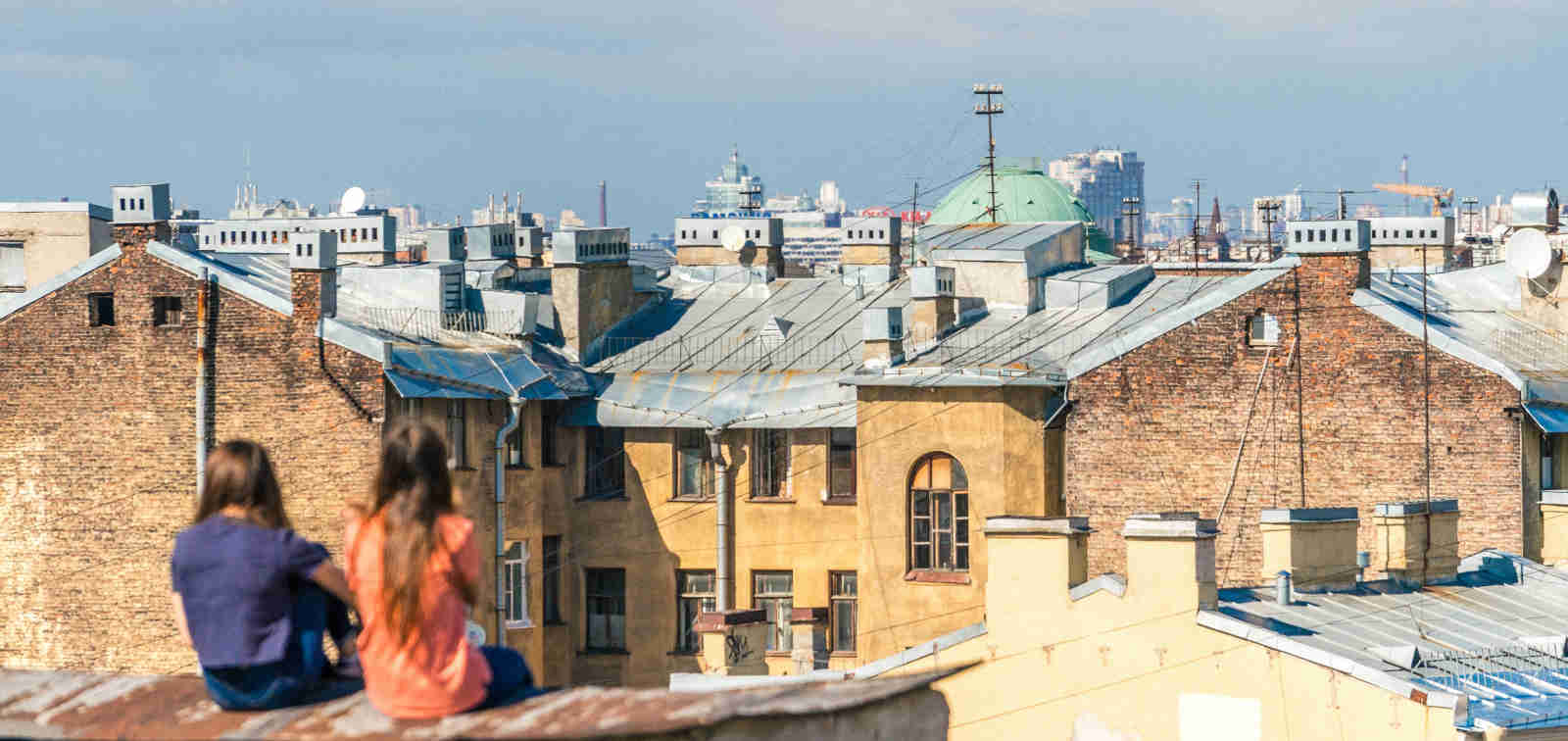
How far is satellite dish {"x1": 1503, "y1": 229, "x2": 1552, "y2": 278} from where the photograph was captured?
42.4m

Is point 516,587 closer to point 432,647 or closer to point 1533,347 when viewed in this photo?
point 1533,347

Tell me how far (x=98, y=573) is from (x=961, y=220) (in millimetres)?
37922

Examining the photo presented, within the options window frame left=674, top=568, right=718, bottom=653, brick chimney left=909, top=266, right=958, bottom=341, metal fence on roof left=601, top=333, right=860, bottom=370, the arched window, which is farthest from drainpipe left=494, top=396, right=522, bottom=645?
brick chimney left=909, top=266, right=958, bottom=341

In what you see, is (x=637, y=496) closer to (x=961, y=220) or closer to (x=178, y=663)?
(x=178, y=663)

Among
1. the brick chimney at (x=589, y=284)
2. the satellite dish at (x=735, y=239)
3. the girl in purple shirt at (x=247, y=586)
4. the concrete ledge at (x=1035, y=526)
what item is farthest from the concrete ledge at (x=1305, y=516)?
the satellite dish at (x=735, y=239)

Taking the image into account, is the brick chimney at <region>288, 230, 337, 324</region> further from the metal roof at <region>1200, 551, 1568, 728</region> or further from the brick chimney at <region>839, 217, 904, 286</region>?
the metal roof at <region>1200, 551, 1568, 728</region>

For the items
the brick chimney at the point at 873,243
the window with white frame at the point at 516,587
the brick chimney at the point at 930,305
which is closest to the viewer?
the window with white frame at the point at 516,587

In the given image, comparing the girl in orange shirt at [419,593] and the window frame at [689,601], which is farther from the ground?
the girl in orange shirt at [419,593]

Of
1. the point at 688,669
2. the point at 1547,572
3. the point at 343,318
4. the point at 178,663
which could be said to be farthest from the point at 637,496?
the point at 1547,572

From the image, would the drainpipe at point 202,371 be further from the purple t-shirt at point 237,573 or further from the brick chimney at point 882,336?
the purple t-shirt at point 237,573

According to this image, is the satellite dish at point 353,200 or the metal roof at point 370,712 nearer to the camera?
the metal roof at point 370,712

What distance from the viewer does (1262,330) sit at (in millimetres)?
38531

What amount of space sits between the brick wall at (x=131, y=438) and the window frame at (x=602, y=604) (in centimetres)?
656

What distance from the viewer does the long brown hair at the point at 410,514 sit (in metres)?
10.8
